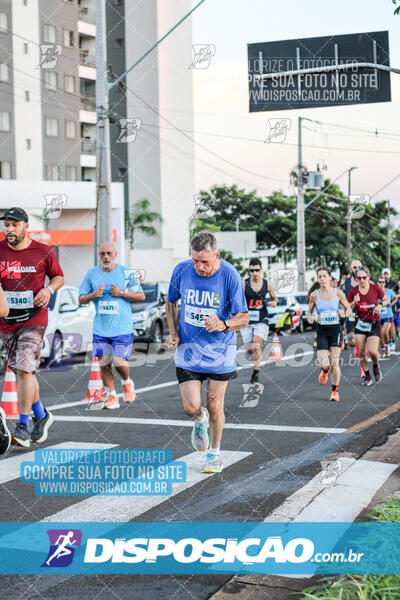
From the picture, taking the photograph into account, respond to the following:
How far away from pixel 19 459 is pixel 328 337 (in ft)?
18.7

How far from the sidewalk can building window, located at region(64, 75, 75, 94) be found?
46016mm

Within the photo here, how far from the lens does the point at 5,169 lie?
43.3 meters

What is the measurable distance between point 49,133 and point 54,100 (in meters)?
2.24

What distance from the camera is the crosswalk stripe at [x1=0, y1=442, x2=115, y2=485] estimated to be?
665 cm

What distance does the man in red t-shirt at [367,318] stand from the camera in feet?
43.3

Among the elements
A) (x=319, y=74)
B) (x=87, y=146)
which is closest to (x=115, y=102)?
(x=87, y=146)

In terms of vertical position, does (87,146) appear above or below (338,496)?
above

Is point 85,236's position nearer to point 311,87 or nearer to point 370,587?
point 311,87

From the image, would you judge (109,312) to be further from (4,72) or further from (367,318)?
(4,72)

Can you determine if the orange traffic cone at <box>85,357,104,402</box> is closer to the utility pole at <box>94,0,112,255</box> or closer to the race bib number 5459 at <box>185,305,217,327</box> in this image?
the race bib number 5459 at <box>185,305,217,327</box>

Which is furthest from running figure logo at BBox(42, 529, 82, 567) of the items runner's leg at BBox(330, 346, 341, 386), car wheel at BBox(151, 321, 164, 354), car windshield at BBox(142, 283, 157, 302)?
car windshield at BBox(142, 283, 157, 302)

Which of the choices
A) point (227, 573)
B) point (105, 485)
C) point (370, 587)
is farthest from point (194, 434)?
point (370, 587)

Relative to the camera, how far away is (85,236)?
33375mm

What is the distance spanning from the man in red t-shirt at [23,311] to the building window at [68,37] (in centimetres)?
4701
